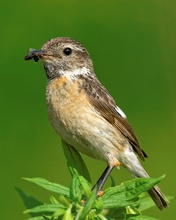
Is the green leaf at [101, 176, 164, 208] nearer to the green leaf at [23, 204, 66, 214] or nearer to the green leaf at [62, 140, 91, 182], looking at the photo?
the green leaf at [23, 204, 66, 214]

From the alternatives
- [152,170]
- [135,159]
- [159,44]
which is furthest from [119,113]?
[159,44]

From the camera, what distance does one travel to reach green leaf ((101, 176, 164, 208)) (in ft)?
6.89

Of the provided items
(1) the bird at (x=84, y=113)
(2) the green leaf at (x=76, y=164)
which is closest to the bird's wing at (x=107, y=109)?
(1) the bird at (x=84, y=113)

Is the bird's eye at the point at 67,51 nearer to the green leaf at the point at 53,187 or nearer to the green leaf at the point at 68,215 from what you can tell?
the green leaf at the point at 53,187

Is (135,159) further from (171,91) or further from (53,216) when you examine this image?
(53,216)

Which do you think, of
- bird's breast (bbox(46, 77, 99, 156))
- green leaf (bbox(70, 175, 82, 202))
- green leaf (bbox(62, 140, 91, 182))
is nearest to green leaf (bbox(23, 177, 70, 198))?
green leaf (bbox(70, 175, 82, 202))

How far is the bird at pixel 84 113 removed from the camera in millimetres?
3666

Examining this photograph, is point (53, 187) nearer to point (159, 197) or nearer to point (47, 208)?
point (47, 208)

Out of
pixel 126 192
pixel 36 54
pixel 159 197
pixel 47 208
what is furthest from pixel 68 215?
pixel 36 54

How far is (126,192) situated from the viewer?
83.9 inches

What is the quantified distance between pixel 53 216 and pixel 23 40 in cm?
297

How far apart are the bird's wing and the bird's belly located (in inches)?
1.6

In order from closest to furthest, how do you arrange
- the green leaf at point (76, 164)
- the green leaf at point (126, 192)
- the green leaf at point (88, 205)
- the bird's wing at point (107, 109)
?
the green leaf at point (88, 205)
the green leaf at point (126, 192)
the green leaf at point (76, 164)
the bird's wing at point (107, 109)

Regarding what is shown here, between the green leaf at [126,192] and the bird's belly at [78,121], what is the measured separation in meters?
1.36
